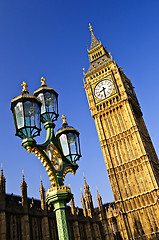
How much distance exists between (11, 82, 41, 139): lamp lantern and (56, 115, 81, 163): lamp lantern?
5.00ft

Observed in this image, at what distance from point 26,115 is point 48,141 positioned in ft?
2.94

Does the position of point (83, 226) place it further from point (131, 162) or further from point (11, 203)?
point (11, 203)

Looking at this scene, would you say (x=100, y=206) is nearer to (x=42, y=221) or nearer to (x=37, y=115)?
(x=42, y=221)

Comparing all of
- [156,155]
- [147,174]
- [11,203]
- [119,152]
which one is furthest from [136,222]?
[11,203]

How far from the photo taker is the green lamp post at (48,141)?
17.2 feet

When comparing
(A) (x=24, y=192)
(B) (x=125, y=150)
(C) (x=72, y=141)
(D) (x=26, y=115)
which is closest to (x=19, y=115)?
(D) (x=26, y=115)

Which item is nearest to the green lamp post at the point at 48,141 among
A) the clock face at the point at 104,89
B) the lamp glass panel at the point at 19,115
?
the lamp glass panel at the point at 19,115

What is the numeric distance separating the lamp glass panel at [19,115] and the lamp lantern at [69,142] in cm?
176

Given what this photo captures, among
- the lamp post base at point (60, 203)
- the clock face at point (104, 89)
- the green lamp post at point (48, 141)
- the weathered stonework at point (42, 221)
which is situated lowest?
the lamp post base at point (60, 203)

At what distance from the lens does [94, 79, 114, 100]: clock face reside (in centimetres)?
4628

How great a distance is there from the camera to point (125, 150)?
41.2 m

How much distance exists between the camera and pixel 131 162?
1566 inches

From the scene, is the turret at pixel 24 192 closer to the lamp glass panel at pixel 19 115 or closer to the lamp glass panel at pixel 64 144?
the lamp glass panel at pixel 64 144

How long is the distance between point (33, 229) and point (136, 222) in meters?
16.9
